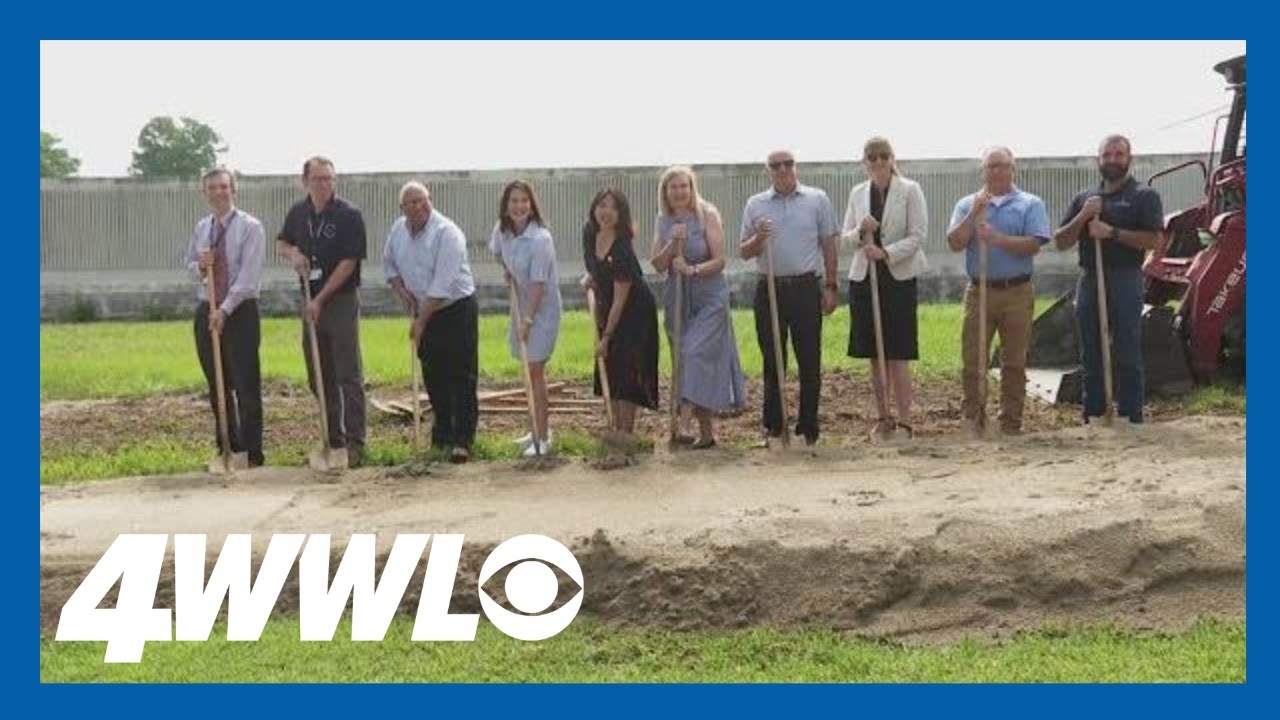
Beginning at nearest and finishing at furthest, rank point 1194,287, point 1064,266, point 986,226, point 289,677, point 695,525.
→ point 289,677 → point 695,525 → point 986,226 → point 1194,287 → point 1064,266

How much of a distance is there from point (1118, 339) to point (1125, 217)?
72cm

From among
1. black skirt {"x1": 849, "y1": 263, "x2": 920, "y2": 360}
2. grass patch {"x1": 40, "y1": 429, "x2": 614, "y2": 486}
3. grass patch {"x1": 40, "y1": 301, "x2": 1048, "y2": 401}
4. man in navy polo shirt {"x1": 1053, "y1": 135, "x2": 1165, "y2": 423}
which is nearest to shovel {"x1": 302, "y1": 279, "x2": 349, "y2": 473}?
grass patch {"x1": 40, "y1": 429, "x2": 614, "y2": 486}

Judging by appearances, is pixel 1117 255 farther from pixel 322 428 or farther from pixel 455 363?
pixel 322 428

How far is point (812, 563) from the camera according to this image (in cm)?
650

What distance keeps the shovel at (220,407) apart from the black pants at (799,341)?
311 centimetres

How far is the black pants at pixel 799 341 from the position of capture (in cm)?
900

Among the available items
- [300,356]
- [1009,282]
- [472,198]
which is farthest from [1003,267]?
[472,198]

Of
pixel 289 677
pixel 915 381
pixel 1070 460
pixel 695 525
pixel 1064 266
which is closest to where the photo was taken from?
pixel 289 677

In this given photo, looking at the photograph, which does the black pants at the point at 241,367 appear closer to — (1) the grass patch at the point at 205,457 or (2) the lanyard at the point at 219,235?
(1) the grass patch at the point at 205,457

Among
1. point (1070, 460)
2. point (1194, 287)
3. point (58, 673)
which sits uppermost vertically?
point (1194, 287)

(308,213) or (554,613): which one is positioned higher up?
(308,213)

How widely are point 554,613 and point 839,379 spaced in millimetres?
7768

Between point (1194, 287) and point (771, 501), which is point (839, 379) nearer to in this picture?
point (1194, 287)

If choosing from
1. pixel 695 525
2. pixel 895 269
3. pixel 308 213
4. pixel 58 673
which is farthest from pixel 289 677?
pixel 895 269
